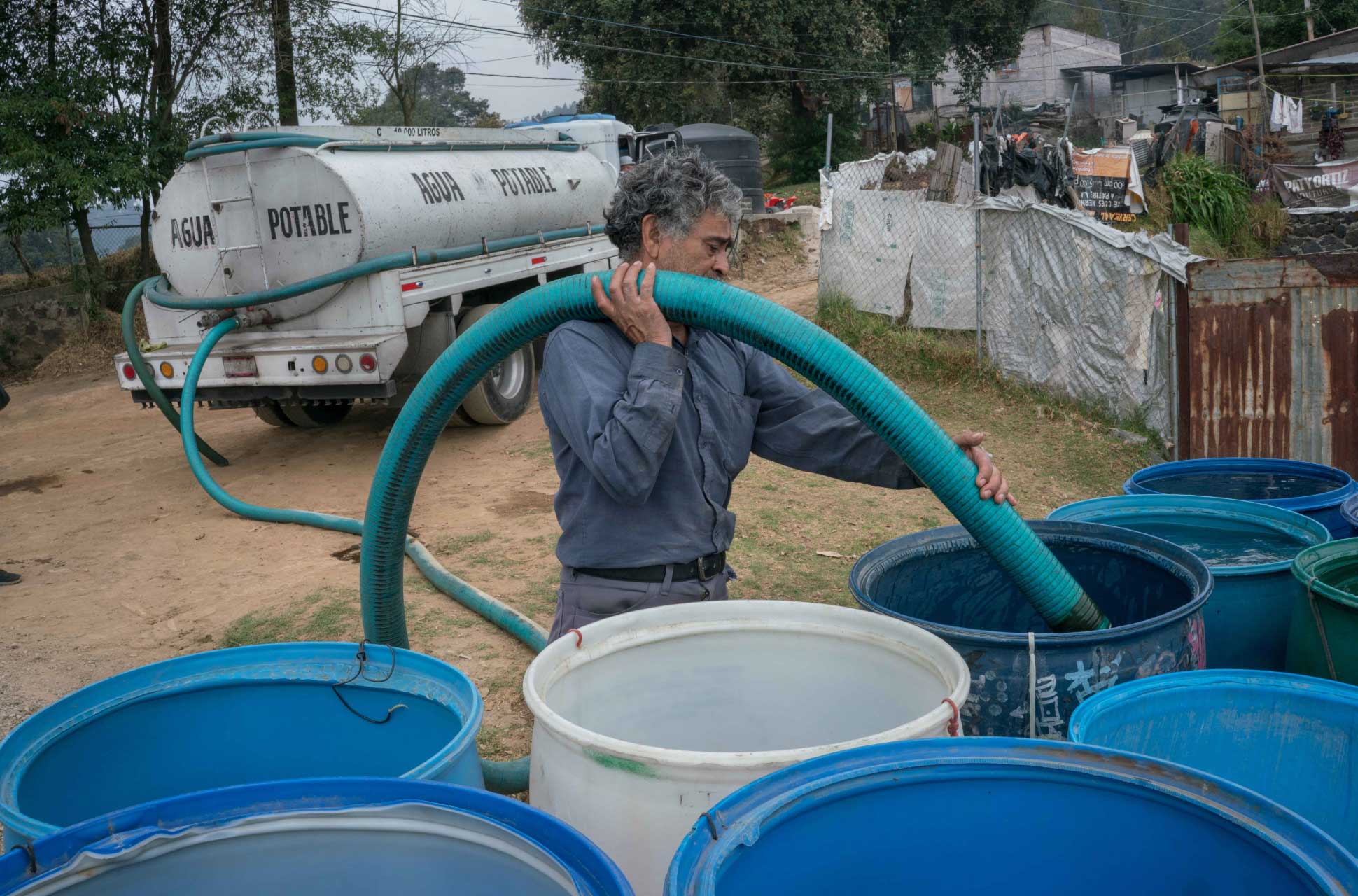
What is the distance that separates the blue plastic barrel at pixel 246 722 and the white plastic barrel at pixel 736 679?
0.23 meters

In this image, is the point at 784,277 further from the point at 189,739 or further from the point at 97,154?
the point at 189,739

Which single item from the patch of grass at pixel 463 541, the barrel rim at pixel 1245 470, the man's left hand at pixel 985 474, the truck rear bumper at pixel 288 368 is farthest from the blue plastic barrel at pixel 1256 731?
the truck rear bumper at pixel 288 368

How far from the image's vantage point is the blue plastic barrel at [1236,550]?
9.32 feet

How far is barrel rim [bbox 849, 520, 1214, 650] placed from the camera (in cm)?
212

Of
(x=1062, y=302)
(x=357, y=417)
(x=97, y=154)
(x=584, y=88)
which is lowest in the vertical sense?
(x=357, y=417)

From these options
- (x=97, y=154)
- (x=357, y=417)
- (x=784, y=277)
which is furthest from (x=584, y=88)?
(x=357, y=417)

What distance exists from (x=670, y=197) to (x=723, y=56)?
29.6m

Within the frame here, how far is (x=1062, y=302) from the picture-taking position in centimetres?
857

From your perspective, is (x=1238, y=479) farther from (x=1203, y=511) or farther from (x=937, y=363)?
(x=937, y=363)

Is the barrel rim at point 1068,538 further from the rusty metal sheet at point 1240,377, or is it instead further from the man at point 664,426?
the rusty metal sheet at point 1240,377

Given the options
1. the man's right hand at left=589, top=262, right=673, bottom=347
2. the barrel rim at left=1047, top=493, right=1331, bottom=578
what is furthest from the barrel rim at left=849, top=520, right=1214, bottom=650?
the man's right hand at left=589, top=262, right=673, bottom=347

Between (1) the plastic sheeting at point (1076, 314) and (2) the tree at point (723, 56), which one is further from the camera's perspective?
(2) the tree at point (723, 56)

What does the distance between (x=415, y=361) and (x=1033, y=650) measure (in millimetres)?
6318

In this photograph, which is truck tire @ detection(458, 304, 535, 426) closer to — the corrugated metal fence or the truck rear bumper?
the truck rear bumper
